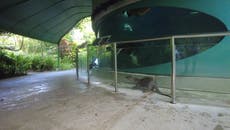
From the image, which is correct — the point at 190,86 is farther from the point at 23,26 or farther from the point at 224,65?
the point at 23,26

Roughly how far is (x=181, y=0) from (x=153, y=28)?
0.83m

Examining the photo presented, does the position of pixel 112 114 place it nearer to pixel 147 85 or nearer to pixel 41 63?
pixel 147 85

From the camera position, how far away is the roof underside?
561cm

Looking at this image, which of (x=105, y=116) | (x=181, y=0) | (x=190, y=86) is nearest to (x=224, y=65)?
(x=190, y=86)

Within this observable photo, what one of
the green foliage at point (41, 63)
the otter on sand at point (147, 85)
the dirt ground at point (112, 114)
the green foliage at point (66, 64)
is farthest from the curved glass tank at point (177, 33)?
the green foliage at point (66, 64)

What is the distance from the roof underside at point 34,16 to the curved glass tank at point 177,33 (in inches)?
114

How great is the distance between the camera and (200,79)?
139 inches

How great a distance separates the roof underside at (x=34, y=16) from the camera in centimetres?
561

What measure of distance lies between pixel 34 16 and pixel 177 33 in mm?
5411

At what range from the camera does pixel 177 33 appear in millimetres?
3990

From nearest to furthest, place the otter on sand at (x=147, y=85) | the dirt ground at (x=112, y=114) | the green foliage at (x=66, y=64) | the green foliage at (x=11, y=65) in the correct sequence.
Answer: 1. the dirt ground at (x=112, y=114)
2. the otter on sand at (x=147, y=85)
3. the green foliage at (x=11, y=65)
4. the green foliage at (x=66, y=64)

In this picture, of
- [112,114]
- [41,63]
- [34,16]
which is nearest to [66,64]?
[41,63]

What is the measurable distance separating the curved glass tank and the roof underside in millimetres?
2890

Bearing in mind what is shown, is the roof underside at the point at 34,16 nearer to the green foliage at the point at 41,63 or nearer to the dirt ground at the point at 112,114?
the green foliage at the point at 41,63
